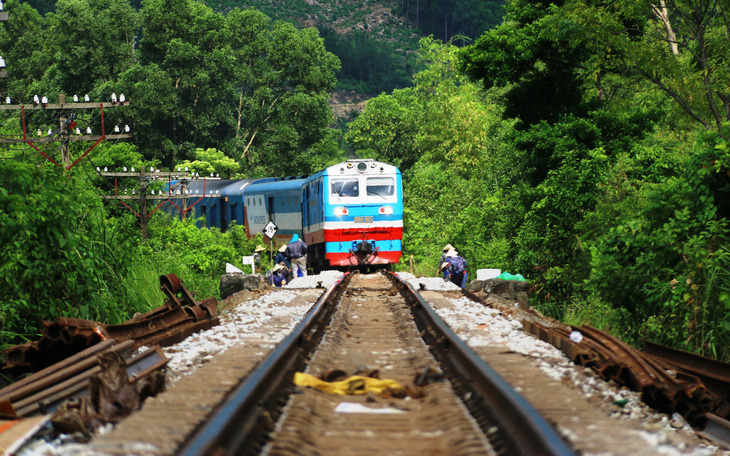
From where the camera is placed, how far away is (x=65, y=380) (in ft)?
21.8

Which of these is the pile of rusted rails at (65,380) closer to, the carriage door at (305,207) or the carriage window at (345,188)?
the carriage window at (345,188)

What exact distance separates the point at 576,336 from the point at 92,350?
4.75 m

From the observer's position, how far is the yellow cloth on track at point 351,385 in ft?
20.4

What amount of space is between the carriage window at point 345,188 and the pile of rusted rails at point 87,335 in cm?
1426

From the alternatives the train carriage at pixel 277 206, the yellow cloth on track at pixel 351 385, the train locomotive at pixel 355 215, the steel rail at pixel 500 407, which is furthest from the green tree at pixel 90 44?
the yellow cloth on track at pixel 351 385

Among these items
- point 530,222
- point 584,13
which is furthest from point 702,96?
point 530,222

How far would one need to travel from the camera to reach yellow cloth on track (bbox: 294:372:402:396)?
20.4 ft

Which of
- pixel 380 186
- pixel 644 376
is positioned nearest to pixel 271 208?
pixel 380 186

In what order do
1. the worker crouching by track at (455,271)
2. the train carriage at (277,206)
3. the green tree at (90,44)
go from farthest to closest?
the green tree at (90,44)
the train carriage at (277,206)
the worker crouching by track at (455,271)

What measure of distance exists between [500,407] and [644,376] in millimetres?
2415

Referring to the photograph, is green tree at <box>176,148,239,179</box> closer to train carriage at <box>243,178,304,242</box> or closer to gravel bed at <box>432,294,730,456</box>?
train carriage at <box>243,178,304,242</box>

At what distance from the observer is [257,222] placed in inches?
1444

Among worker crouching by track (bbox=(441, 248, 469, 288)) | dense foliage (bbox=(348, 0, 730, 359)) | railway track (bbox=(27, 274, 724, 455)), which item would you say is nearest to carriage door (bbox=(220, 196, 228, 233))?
dense foliage (bbox=(348, 0, 730, 359))

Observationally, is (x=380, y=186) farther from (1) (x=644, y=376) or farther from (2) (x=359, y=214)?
(1) (x=644, y=376)
